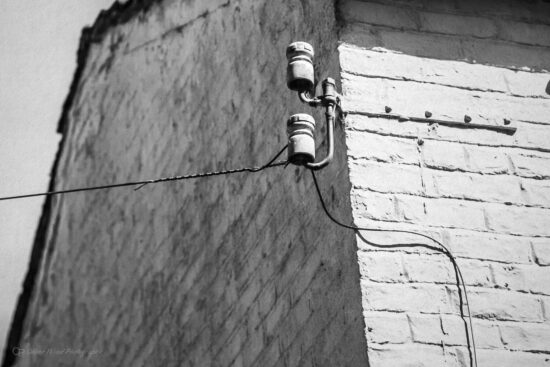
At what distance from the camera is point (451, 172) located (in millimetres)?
4824

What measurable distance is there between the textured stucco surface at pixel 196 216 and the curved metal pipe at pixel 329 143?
0.70 feet

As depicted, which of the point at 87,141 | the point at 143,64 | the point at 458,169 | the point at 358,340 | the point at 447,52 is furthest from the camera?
the point at 87,141

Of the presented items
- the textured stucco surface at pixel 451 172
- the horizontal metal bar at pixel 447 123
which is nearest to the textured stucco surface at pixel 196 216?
the textured stucco surface at pixel 451 172

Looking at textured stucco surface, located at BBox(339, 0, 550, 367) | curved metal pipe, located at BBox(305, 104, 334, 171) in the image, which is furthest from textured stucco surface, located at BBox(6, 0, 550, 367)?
curved metal pipe, located at BBox(305, 104, 334, 171)

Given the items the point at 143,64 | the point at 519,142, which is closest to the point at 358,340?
the point at 519,142

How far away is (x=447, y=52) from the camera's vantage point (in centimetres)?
524

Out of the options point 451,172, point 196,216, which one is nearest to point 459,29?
point 451,172

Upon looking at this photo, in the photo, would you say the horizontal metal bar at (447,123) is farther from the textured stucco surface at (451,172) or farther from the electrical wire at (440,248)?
the electrical wire at (440,248)

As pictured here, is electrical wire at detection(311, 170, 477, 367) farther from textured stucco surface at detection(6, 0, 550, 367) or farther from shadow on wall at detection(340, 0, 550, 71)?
shadow on wall at detection(340, 0, 550, 71)

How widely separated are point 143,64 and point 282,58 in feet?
9.61

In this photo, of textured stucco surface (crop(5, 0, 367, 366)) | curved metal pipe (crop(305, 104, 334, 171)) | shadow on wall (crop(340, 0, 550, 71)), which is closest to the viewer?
curved metal pipe (crop(305, 104, 334, 171))

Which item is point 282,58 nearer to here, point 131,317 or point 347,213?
point 347,213

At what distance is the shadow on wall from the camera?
515 centimetres

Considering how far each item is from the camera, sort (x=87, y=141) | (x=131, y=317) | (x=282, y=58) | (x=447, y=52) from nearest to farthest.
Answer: (x=447, y=52)
(x=282, y=58)
(x=131, y=317)
(x=87, y=141)
